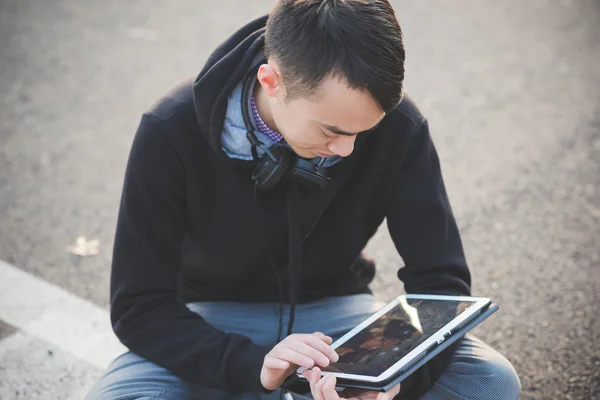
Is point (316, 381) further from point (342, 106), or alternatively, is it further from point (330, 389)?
point (342, 106)

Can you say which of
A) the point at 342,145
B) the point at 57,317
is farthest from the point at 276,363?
the point at 57,317

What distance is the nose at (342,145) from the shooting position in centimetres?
197

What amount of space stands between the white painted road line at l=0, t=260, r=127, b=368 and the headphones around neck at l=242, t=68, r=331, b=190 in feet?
3.60

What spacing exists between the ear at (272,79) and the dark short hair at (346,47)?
0.04 m

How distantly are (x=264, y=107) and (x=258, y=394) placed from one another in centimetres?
81

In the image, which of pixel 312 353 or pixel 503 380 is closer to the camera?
pixel 312 353

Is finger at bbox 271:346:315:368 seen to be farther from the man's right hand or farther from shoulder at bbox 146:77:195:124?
shoulder at bbox 146:77:195:124

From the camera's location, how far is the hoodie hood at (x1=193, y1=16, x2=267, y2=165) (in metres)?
2.08

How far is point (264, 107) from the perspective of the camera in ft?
7.07

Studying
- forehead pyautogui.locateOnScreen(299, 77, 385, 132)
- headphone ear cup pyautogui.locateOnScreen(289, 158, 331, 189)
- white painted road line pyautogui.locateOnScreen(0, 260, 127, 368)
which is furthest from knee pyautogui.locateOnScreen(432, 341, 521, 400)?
white painted road line pyautogui.locateOnScreen(0, 260, 127, 368)

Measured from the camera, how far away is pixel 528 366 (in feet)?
9.30

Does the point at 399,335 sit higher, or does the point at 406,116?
the point at 406,116

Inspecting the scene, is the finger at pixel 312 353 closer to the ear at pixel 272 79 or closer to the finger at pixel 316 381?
the finger at pixel 316 381

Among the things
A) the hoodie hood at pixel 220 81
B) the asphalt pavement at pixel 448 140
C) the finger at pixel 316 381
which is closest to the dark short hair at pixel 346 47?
the hoodie hood at pixel 220 81
